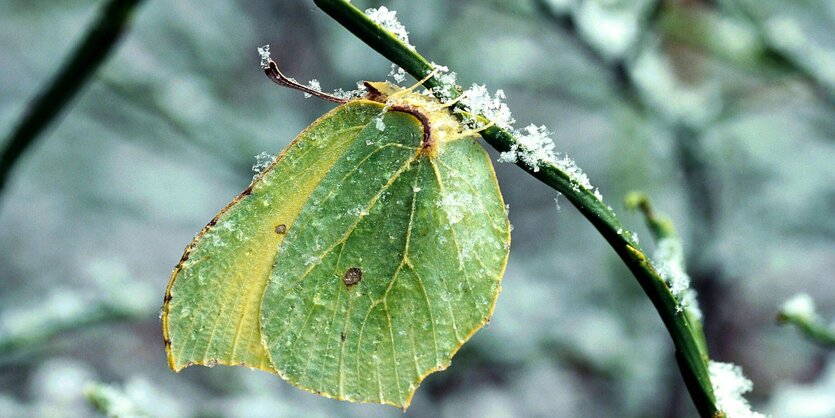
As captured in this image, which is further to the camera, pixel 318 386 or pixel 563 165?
pixel 318 386

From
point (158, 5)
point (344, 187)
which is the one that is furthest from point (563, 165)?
point (158, 5)

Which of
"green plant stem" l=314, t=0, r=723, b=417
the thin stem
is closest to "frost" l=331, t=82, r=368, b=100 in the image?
the thin stem

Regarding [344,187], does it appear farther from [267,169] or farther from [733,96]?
[733,96]

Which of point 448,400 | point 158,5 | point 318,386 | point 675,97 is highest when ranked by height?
point 158,5

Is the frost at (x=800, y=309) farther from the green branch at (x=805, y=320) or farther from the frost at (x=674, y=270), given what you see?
the frost at (x=674, y=270)

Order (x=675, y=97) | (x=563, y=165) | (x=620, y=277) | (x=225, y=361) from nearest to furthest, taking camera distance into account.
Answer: (x=563, y=165) → (x=225, y=361) → (x=675, y=97) → (x=620, y=277)

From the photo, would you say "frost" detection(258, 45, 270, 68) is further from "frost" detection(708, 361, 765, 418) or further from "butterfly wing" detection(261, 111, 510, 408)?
"frost" detection(708, 361, 765, 418)

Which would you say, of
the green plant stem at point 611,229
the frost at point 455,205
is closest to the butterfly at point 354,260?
the frost at point 455,205

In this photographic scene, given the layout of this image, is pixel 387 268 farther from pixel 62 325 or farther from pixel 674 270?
pixel 62 325
